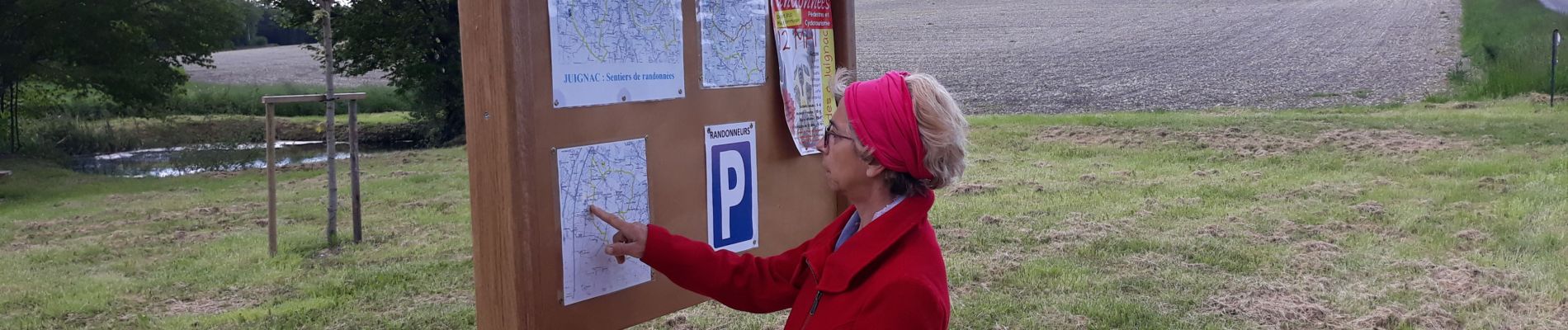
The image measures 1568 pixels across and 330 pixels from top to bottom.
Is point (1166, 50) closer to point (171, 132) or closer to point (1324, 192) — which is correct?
point (1324, 192)

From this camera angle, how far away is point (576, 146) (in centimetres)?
267

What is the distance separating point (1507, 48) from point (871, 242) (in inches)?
967

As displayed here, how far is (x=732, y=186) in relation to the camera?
3238mm

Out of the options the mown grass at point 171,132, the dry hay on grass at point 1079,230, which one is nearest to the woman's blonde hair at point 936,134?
the dry hay on grass at point 1079,230

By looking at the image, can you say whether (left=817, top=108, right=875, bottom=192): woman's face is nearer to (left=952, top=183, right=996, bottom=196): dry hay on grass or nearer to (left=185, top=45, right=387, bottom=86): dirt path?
(left=952, top=183, right=996, bottom=196): dry hay on grass

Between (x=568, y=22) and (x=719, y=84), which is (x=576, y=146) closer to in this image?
(x=568, y=22)

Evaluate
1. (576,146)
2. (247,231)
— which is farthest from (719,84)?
(247,231)

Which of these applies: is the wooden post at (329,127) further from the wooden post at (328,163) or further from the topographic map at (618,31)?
the topographic map at (618,31)

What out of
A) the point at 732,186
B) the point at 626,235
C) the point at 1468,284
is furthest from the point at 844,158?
the point at 1468,284

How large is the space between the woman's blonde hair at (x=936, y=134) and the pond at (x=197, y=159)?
1555cm

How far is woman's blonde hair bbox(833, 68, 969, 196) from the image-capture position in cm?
226

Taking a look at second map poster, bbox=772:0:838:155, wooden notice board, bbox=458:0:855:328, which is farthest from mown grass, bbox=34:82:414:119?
wooden notice board, bbox=458:0:855:328

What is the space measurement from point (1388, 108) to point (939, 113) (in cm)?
→ 1561

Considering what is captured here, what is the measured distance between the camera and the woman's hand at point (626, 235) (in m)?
2.73
